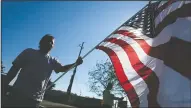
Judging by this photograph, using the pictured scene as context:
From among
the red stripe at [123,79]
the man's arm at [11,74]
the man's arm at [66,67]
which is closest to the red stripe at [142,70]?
the red stripe at [123,79]

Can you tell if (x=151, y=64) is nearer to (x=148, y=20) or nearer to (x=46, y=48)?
(x=148, y=20)

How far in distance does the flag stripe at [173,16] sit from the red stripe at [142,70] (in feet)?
1.84

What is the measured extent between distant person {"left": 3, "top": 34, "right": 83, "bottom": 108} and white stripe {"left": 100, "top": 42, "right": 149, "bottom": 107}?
1.18 metres

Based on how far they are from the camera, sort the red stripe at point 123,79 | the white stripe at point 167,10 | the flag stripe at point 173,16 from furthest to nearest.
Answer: the white stripe at point 167,10, the flag stripe at point 173,16, the red stripe at point 123,79

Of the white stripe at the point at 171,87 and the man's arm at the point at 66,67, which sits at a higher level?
the man's arm at the point at 66,67

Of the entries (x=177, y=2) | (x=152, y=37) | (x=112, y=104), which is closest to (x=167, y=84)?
(x=152, y=37)

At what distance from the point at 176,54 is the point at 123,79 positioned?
0.91 metres

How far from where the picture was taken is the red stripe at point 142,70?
3.41 meters

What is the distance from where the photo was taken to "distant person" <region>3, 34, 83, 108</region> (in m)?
3.60

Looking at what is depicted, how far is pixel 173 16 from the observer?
13.4ft

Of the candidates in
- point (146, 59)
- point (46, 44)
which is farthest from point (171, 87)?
point (46, 44)

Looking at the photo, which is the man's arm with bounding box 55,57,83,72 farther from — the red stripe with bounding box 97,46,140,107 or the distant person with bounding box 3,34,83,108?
the red stripe with bounding box 97,46,140,107

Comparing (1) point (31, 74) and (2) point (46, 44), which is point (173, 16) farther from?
(1) point (31, 74)

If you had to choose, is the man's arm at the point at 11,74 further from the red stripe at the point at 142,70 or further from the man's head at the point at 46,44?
the red stripe at the point at 142,70
